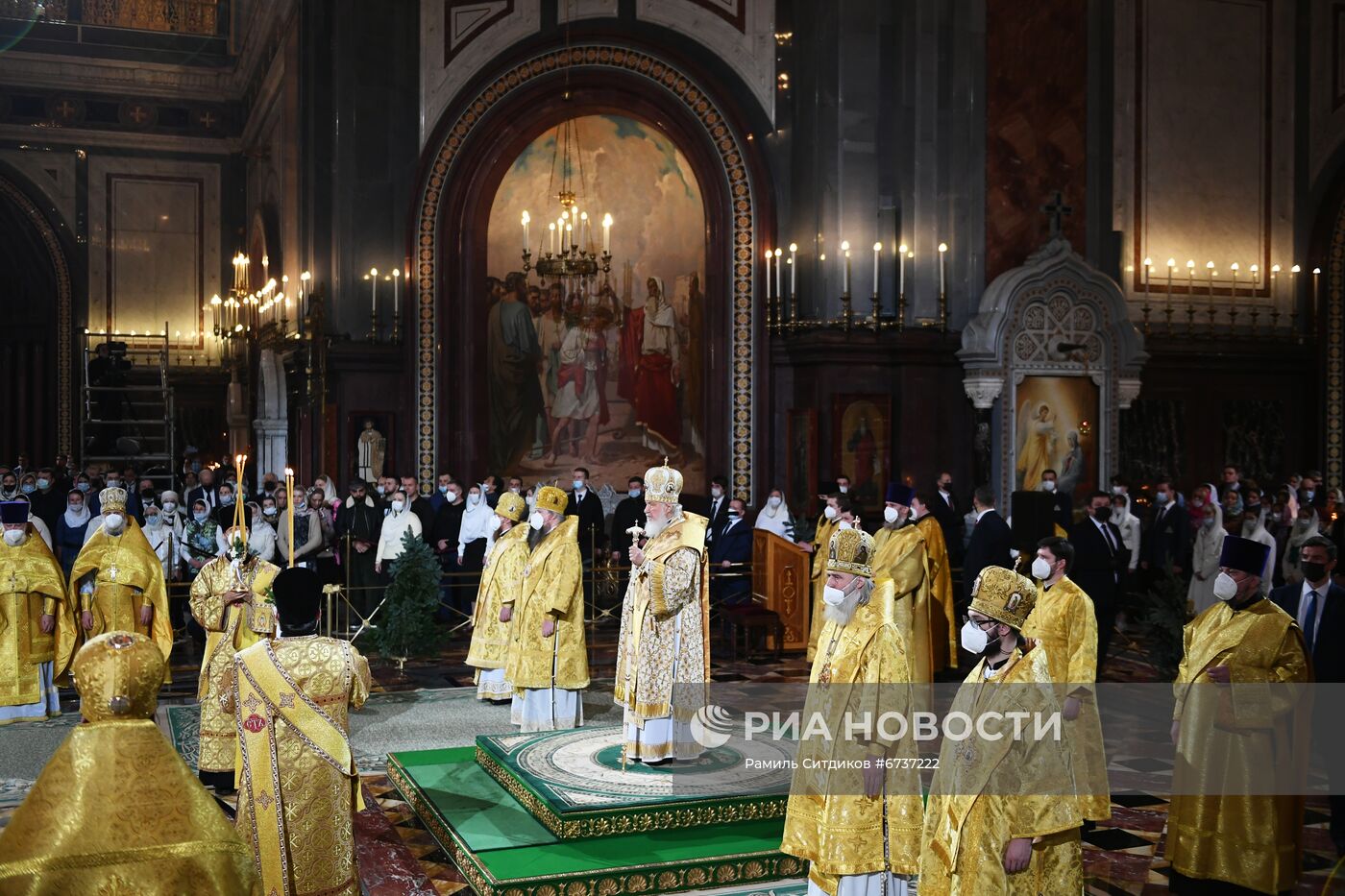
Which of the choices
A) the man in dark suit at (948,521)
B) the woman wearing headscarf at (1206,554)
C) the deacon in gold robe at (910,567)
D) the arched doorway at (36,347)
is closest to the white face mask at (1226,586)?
the deacon in gold robe at (910,567)

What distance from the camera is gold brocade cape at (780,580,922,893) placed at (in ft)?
17.4

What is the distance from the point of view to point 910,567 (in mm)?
10141

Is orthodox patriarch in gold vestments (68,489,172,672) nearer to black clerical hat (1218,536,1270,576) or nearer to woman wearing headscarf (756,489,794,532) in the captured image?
woman wearing headscarf (756,489,794,532)

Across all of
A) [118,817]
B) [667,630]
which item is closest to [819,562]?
[667,630]

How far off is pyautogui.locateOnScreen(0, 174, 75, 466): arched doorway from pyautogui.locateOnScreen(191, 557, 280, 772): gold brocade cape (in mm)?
18707

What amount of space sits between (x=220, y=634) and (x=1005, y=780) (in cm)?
486

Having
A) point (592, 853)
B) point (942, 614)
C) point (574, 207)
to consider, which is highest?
point (574, 207)

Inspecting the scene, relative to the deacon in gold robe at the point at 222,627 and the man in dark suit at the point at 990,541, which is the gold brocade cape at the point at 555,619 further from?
the man in dark suit at the point at 990,541

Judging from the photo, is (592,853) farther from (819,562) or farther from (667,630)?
(819,562)

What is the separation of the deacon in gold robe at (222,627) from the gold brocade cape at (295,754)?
102 centimetres

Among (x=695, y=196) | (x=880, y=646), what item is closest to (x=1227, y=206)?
(x=695, y=196)

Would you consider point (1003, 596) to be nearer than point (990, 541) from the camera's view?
Yes

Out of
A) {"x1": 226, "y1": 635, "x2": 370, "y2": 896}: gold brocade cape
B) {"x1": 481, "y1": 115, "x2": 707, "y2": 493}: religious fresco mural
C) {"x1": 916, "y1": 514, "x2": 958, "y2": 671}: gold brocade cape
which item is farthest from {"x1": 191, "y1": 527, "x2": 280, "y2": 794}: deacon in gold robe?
{"x1": 481, "y1": 115, "x2": 707, "y2": 493}: religious fresco mural

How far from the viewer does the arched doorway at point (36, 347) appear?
24641 millimetres
